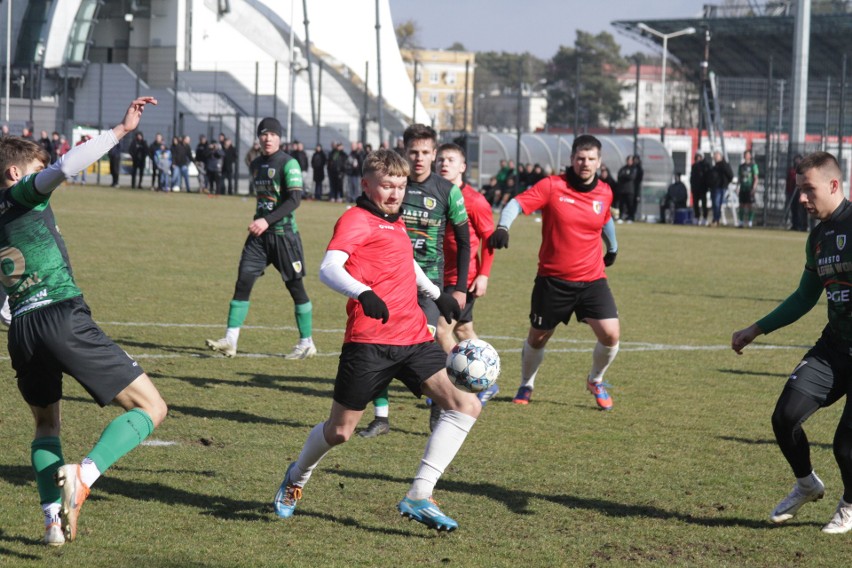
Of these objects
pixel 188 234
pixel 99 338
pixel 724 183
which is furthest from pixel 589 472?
pixel 724 183

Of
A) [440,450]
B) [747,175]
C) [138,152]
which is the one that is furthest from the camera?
[138,152]

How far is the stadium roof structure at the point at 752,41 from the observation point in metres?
A: 67.3

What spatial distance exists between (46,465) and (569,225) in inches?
179

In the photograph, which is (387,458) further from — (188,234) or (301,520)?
(188,234)

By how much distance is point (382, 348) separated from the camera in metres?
5.58

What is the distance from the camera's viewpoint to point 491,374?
19.0 ft

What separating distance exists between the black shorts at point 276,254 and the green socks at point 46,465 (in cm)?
530

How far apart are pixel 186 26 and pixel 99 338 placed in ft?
234

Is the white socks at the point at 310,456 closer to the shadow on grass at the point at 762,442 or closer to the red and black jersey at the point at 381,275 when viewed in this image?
the red and black jersey at the point at 381,275

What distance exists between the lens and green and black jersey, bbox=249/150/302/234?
33.8ft

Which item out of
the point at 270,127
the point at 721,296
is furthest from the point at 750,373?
the point at 721,296

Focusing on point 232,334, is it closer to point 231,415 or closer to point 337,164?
point 231,415

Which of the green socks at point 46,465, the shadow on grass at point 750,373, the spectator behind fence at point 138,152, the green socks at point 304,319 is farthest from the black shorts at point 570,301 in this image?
the spectator behind fence at point 138,152

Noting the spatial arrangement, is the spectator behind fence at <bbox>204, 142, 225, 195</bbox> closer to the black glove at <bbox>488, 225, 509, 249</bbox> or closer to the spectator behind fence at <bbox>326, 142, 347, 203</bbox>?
the spectator behind fence at <bbox>326, 142, 347, 203</bbox>
